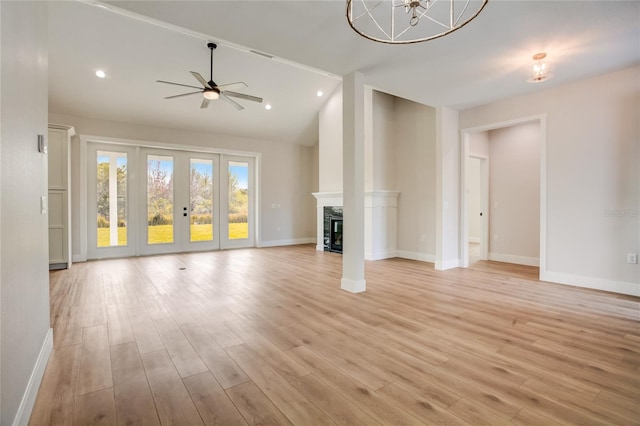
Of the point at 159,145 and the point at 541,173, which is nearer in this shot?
the point at 541,173

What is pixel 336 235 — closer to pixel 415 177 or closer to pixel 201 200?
pixel 415 177

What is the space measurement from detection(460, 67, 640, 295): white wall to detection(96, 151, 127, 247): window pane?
24.9ft

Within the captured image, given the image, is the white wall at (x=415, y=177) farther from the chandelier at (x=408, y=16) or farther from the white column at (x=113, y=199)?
the white column at (x=113, y=199)

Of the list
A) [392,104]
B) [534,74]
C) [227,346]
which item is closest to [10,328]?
[227,346]

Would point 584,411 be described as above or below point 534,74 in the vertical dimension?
below

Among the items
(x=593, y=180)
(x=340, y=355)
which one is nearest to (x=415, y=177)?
(x=593, y=180)

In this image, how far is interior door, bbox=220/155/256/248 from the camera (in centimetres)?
764

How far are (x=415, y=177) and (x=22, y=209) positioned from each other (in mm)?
5785

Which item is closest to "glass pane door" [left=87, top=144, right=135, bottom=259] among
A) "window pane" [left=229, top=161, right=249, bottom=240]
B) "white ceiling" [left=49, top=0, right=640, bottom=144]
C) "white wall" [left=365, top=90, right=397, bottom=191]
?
"white ceiling" [left=49, top=0, right=640, bottom=144]

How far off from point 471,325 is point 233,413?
215cm

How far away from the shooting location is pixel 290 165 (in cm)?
858

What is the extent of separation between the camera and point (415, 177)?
6137mm

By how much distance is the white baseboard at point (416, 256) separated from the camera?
231 inches

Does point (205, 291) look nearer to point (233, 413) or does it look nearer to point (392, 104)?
point (233, 413)
